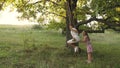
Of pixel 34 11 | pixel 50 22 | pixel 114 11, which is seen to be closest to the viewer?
pixel 114 11

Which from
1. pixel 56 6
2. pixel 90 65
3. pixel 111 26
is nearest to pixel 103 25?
pixel 111 26

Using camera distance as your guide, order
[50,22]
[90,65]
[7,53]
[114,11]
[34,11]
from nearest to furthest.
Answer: [90,65] → [114,11] → [7,53] → [34,11] → [50,22]

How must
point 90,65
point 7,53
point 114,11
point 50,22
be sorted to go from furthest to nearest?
point 50,22
point 7,53
point 114,11
point 90,65

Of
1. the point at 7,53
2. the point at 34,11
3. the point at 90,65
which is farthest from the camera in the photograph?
the point at 34,11

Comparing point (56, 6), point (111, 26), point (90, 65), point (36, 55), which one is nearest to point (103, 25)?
point (111, 26)

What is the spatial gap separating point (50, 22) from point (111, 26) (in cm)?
605

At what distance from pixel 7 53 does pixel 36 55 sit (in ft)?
7.42

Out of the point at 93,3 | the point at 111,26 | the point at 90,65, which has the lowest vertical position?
the point at 90,65

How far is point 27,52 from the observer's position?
1175 inches

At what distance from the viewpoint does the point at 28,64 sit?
24.4 metres

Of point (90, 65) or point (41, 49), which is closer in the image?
point (90, 65)

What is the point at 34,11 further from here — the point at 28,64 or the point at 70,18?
Answer: the point at 28,64

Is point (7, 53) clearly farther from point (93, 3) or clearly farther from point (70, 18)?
point (93, 3)

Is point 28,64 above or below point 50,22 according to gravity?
below
